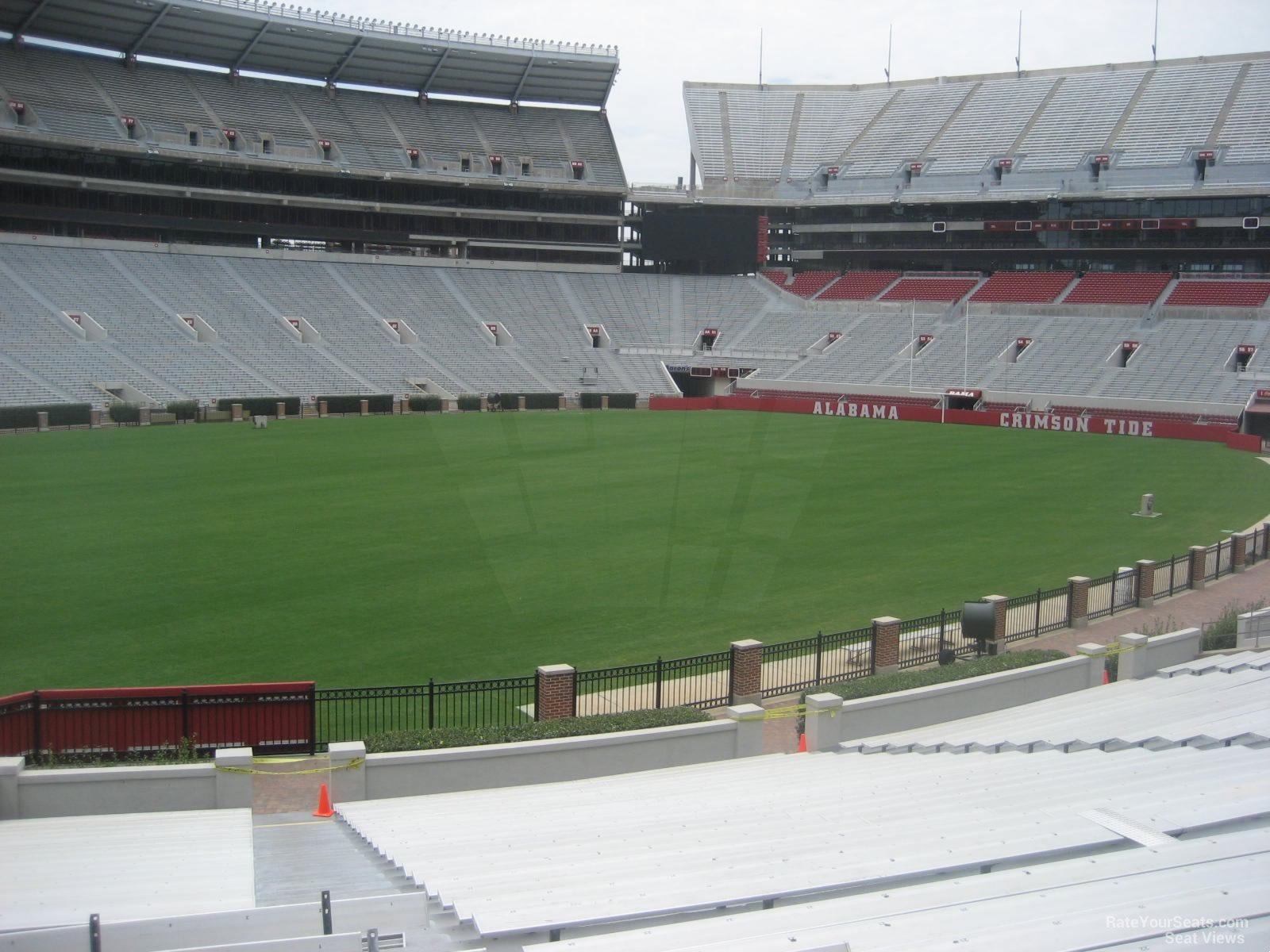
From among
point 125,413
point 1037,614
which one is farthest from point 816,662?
point 125,413

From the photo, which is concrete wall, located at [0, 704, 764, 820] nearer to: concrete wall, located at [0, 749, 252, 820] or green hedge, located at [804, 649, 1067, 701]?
concrete wall, located at [0, 749, 252, 820]

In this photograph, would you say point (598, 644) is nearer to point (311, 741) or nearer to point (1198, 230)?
point (311, 741)

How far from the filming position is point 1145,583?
2233cm

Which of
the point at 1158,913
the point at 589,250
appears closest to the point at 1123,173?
the point at 589,250

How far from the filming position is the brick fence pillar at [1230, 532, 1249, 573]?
25.4 meters

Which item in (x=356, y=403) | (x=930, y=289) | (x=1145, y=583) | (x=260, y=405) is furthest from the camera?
(x=930, y=289)

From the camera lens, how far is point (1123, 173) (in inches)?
2783

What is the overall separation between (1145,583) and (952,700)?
937 centimetres

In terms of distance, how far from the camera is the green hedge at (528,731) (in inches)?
508

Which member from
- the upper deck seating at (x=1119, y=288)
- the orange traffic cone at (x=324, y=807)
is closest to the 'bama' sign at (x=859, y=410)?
the upper deck seating at (x=1119, y=288)

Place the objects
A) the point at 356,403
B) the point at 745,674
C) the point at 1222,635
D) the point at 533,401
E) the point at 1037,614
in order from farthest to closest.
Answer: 1. the point at 533,401
2. the point at 356,403
3. the point at 1037,614
4. the point at 1222,635
5. the point at 745,674

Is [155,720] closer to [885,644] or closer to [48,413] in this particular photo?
[885,644]

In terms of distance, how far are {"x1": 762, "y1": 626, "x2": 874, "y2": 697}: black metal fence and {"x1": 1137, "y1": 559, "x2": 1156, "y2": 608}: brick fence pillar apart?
23.8 ft

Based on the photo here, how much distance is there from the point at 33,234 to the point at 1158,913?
229 ft
